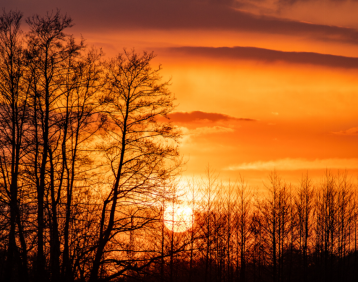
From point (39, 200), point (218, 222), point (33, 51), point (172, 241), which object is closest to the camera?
point (39, 200)

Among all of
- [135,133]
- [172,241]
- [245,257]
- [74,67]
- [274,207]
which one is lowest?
[245,257]

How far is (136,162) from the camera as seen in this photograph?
19.0m

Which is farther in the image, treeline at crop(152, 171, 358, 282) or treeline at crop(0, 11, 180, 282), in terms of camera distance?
treeline at crop(152, 171, 358, 282)

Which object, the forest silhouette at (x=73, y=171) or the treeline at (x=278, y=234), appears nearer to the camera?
the forest silhouette at (x=73, y=171)

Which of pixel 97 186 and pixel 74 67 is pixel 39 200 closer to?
pixel 97 186

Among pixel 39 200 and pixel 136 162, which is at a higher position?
pixel 136 162

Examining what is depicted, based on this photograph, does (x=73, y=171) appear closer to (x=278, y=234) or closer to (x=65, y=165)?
(x=65, y=165)

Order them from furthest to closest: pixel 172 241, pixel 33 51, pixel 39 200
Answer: pixel 172 241 → pixel 33 51 → pixel 39 200

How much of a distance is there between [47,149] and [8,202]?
3.20m

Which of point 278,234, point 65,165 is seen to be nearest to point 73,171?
point 65,165

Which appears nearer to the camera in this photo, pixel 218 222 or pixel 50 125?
pixel 50 125

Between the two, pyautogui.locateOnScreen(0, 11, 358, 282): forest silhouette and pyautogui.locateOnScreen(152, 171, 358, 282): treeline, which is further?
pyautogui.locateOnScreen(152, 171, 358, 282): treeline

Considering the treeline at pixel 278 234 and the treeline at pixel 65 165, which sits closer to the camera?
the treeline at pixel 65 165


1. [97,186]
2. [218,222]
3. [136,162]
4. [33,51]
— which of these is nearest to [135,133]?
[136,162]
